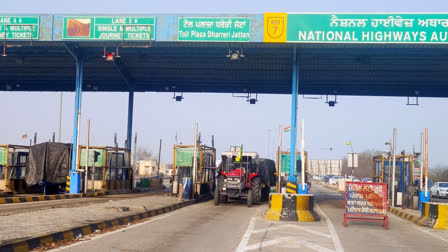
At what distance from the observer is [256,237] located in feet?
40.9

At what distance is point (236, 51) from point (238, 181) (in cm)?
636

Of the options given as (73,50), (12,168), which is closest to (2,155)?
(12,168)

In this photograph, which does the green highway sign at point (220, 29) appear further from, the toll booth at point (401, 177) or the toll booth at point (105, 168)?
the toll booth at point (401, 177)

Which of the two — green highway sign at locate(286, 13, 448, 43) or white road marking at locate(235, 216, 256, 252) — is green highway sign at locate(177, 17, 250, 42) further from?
white road marking at locate(235, 216, 256, 252)

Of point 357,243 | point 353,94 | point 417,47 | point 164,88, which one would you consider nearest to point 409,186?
point 417,47

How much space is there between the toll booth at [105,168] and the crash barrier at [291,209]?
12973 millimetres

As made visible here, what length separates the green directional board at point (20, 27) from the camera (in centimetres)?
2428

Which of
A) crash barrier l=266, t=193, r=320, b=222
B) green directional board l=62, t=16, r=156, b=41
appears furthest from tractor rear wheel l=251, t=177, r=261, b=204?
green directional board l=62, t=16, r=156, b=41

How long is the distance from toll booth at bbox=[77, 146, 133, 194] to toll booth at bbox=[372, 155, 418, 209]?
14.9m

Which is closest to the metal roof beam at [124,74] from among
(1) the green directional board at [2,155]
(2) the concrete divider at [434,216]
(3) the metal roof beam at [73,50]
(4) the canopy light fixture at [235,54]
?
(3) the metal roof beam at [73,50]

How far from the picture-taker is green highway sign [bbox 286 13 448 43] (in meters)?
22.1

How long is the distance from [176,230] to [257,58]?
1570 centimetres

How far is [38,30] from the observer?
24.5 m

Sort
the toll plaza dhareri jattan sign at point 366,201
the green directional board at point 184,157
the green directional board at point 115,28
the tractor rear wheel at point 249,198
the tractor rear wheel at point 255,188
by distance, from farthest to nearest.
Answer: the green directional board at point 184,157 < the green directional board at point 115,28 < the tractor rear wheel at point 255,188 < the tractor rear wheel at point 249,198 < the toll plaza dhareri jattan sign at point 366,201
